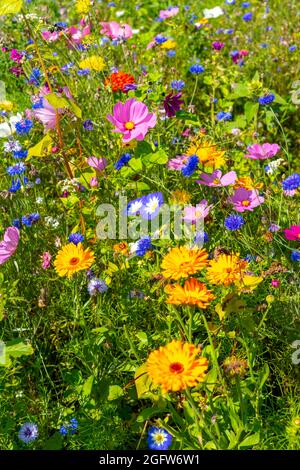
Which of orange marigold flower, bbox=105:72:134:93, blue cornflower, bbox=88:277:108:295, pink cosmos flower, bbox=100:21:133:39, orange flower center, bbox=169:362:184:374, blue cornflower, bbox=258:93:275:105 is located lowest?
orange flower center, bbox=169:362:184:374

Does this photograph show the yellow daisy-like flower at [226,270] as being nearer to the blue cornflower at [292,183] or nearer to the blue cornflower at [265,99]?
the blue cornflower at [292,183]

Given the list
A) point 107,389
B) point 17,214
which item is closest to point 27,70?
point 17,214

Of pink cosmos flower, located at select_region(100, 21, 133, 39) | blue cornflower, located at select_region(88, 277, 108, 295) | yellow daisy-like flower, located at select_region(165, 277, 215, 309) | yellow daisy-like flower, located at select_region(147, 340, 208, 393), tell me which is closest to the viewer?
yellow daisy-like flower, located at select_region(147, 340, 208, 393)

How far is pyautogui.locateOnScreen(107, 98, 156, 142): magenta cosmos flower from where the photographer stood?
1822 millimetres

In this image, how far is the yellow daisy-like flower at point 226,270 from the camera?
1391 mm

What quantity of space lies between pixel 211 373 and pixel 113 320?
0.40m

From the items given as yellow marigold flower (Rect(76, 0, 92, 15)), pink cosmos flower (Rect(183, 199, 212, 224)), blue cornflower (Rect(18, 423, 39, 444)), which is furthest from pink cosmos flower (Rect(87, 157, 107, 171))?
blue cornflower (Rect(18, 423, 39, 444))

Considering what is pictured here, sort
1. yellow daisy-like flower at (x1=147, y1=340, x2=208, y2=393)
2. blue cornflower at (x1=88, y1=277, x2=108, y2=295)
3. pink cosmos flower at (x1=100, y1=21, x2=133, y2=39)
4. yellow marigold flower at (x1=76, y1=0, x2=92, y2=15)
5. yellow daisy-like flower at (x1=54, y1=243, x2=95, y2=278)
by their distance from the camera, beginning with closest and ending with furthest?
yellow daisy-like flower at (x1=147, y1=340, x2=208, y2=393)
yellow daisy-like flower at (x1=54, y1=243, x2=95, y2=278)
blue cornflower at (x1=88, y1=277, x2=108, y2=295)
yellow marigold flower at (x1=76, y1=0, x2=92, y2=15)
pink cosmos flower at (x1=100, y1=21, x2=133, y2=39)

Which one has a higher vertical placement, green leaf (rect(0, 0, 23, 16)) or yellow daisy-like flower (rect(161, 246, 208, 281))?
green leaf (rect(0, 0, 23, 16))

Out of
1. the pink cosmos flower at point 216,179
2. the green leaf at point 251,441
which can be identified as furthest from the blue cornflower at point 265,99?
the green leaf at point 251,441

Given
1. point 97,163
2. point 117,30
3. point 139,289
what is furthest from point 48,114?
point 117,30

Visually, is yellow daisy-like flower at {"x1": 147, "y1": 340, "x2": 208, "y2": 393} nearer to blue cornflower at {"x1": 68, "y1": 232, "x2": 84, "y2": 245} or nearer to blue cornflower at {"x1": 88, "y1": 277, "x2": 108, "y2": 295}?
blue cornflower at {"x1": 88, "y1": 277, "x2": 108, "y2": 295}

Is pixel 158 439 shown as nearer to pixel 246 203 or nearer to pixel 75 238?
pixel 75 238

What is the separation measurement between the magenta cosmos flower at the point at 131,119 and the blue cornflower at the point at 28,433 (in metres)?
0.83
